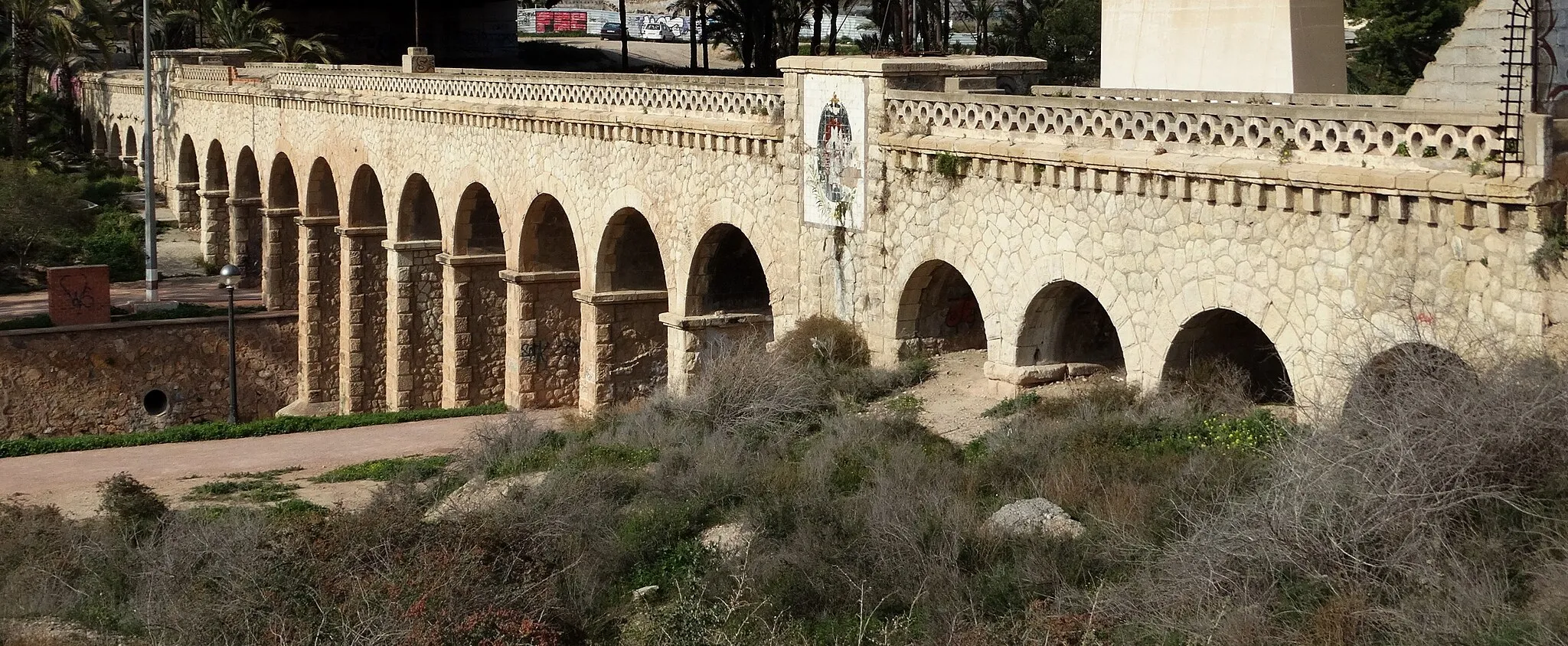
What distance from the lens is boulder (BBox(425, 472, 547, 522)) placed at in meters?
11.6

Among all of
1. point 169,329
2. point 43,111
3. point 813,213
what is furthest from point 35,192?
point 813,213

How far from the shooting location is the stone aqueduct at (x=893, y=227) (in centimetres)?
1001

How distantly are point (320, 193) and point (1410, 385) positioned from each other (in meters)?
25.5

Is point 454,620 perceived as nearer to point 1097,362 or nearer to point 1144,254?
point 1144,254

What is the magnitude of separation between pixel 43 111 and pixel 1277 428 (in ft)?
161

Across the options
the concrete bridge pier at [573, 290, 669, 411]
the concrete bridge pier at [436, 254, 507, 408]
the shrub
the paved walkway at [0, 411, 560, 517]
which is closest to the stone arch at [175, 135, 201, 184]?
the concrete bridge pier at [436, 254, 507, 408]

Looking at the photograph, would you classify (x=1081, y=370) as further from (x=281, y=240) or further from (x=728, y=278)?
(x=281, y=240)

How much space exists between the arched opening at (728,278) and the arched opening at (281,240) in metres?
16.1

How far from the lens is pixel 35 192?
113 feet

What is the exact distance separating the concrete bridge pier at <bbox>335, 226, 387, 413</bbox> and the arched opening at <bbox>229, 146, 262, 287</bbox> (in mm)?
7155

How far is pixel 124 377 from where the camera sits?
27516 mm

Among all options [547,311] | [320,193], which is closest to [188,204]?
[320,193]

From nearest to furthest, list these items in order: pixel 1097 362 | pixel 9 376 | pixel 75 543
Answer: pixel 75 543 < pixel 1097 362 < pixel 9 376

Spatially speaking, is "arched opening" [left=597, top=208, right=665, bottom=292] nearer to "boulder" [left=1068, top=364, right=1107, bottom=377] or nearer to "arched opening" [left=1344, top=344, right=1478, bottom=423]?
"boulder" [left=1068, top=364, right=1107, bottom=377]
